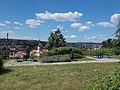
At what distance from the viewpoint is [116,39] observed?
22.6 meters

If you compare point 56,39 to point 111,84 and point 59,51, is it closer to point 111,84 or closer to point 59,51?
point 59,51

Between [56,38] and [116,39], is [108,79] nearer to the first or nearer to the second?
[116,39]

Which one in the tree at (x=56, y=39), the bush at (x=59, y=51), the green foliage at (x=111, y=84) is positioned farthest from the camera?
the tree at (x=56, y=39)

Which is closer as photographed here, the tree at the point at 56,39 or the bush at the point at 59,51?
the bush at the point at 59,51

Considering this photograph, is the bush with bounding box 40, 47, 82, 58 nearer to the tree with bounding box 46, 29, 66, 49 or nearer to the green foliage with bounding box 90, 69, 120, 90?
the tree with bounding box 46, 29, 66, 49

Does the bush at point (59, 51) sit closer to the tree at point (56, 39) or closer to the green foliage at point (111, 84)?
the tree at point (56, 39)

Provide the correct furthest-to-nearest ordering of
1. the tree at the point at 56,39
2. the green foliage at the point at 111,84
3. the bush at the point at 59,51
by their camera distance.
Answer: the tree at the point at 56,39, the bush at the point at 59,51, the green foliage at the point at 111,84

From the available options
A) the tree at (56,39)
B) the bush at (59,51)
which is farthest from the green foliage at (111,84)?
the tree at (56,39)

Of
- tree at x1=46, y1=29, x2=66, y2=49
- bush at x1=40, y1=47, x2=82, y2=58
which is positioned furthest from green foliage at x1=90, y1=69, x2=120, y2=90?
tree at x1=46, y1=29, x2=66, y2=49

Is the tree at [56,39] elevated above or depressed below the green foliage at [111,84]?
above

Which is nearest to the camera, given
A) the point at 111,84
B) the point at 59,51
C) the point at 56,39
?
the point at 111,84

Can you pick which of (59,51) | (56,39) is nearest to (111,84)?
(59,51)

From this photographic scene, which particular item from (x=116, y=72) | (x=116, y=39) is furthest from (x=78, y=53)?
(x=116, y=72)

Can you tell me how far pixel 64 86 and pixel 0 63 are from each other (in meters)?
7.78
